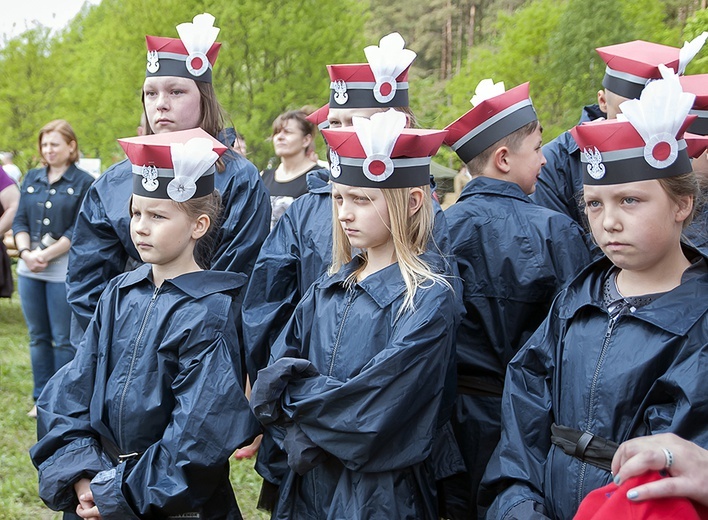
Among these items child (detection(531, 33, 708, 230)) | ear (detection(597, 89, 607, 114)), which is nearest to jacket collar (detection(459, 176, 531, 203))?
child (detection(531, 33, 708, 230))

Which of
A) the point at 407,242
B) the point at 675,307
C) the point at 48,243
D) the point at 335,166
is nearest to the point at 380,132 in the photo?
the point at 335,166

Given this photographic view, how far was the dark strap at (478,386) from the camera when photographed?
11.5ft

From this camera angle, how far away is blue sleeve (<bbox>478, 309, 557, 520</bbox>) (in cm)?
260

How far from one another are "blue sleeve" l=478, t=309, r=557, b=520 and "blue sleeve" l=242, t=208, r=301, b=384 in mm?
1127

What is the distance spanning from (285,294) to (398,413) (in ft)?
3.34

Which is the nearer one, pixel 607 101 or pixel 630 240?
pixel 630 240

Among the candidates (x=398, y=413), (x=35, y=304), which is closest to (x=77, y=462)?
(x=398, y=413)

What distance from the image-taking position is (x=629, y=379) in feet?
7.83

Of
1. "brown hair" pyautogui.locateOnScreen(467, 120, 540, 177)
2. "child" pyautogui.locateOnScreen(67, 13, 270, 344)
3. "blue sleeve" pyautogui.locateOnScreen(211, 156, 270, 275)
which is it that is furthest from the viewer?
"child" pyautogui.locateOnScreen(67, 13, 270, 344)

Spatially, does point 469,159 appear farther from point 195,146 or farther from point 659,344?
point 659,344

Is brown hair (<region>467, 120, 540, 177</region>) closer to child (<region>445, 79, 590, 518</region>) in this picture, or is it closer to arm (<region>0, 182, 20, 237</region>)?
child (<region>445, 79, 590, 518</region>)

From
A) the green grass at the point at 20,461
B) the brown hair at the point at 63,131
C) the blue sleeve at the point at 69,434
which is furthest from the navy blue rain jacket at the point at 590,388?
the brown hair at the point at 63,131

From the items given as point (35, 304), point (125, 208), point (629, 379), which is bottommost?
point (35, 304)

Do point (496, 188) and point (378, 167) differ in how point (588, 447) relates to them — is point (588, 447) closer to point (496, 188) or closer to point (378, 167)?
point (378, 167)
